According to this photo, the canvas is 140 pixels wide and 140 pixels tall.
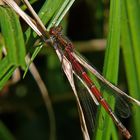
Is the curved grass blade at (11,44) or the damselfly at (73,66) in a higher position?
the curved grass blade at (11,44)

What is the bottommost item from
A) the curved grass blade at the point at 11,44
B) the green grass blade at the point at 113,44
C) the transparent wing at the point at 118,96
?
the transparent wing at the point at 118,96

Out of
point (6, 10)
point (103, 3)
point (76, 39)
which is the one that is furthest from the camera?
point (76, 39)

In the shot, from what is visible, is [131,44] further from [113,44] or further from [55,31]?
[55,31]

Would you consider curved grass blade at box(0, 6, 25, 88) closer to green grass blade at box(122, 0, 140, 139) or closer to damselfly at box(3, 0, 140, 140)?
damselfly at box(3, 0, 140, 140)

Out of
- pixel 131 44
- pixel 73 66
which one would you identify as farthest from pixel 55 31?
pixel 131 44

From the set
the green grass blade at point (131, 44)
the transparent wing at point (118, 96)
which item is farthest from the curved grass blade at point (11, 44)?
the green grass blade at point (131, 44)

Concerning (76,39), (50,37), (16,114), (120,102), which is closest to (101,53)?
(76,39)

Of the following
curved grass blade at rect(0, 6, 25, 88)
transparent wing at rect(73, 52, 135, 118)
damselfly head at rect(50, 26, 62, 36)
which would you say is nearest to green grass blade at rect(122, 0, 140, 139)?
transparent wing at rect(73, 52, 135, 118)

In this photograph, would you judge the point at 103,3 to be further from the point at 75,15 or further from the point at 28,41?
the point at 28,41

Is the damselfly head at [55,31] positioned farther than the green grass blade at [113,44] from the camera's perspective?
Yes

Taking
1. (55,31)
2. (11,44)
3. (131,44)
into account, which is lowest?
(131,44)

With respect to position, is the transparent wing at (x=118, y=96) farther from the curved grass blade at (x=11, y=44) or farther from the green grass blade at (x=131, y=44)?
the curved grass blade at (x=11, y=44)
